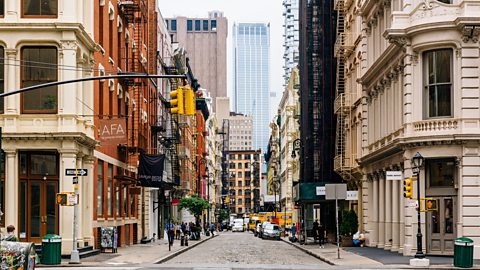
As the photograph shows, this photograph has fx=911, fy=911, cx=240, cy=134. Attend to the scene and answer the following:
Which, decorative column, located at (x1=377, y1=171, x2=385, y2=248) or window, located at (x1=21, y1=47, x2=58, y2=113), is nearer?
window, located at (x1=21, y1=47, x2=58, y2=113)

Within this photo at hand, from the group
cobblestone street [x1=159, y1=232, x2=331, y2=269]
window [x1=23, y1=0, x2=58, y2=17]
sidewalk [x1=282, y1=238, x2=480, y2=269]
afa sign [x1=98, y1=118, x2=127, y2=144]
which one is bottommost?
cobblestone street [x1=159, y1=232, x2=331, y2=269]

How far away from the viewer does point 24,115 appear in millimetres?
37312

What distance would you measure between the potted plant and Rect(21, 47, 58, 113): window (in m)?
22.5

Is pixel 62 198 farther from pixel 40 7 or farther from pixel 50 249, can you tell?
→ pixel 40 7

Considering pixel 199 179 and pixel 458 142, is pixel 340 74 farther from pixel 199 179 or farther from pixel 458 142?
pixel 199 179

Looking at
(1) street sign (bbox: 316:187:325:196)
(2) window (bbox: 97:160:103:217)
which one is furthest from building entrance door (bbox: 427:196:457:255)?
(1) street sign (bbox: 316:187:325:196)

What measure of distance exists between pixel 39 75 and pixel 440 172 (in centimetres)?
1720

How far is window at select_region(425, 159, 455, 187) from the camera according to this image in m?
37.9

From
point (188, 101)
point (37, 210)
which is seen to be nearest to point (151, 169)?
point (37, 210)

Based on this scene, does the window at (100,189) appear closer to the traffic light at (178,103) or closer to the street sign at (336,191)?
the street sign at (336,191)

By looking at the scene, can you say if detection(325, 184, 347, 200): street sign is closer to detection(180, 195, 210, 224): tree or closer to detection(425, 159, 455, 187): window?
detection(425, 159, 455, 187): window

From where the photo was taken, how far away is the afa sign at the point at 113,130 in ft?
131

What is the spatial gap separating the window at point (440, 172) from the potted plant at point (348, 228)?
15681 millimetres

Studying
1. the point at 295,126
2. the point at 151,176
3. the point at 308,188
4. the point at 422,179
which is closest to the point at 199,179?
the point at 295,126
